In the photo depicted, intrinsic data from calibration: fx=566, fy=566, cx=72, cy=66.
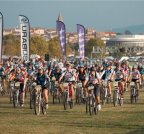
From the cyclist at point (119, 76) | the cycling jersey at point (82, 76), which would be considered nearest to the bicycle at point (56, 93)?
the cycling jersey at point (82, 76)

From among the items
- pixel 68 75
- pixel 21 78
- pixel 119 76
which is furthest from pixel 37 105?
pixel 119 76

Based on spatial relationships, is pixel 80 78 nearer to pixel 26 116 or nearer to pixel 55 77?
pixel 55 77

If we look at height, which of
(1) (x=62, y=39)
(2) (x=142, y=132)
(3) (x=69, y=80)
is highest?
(1) (x=62, y=39)

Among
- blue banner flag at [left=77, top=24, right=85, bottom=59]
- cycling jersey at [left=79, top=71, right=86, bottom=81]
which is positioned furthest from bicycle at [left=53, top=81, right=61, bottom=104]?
blue banner flag at [left=77, top=24, right=85, bottom=59]

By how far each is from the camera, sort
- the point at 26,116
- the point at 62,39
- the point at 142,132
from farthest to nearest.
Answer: the point at 62,39 < the point at 26,116 < the point at 142,132

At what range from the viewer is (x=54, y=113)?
2223cm

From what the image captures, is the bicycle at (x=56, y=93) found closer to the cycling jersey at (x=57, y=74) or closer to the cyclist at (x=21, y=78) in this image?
the cycling jersey at (x=57, y=74)

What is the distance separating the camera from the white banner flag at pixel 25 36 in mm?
39406

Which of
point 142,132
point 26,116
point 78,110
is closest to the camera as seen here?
point 142,132

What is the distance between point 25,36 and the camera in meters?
39.5

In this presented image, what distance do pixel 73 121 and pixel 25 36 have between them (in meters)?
20.9

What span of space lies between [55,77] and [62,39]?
54.4ft

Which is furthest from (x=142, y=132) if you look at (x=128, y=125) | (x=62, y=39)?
(x=62, y=39)

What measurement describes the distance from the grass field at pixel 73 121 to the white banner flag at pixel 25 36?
14380 mm
